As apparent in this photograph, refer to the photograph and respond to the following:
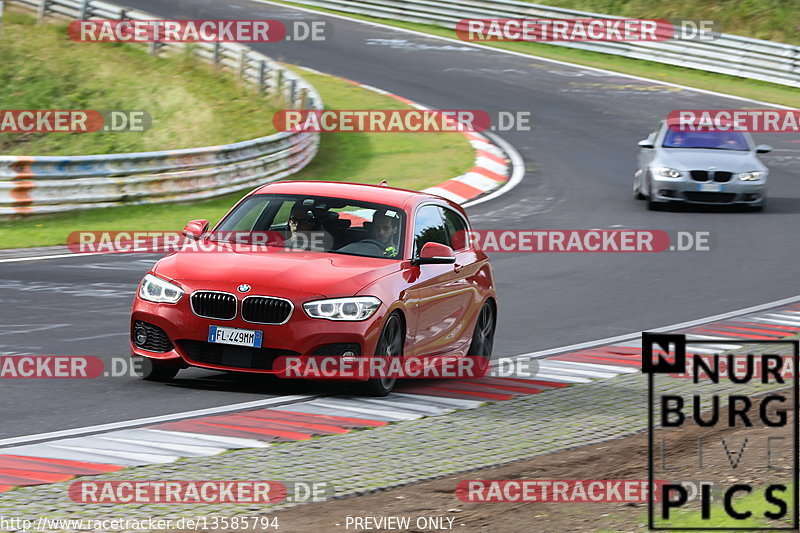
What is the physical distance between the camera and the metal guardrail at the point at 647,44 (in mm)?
36750

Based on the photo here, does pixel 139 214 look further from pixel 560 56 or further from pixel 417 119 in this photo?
pixel 560 56

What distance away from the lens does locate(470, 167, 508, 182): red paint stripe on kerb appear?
24.2 meters

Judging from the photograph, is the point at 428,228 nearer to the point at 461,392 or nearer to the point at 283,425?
the point at 461,392

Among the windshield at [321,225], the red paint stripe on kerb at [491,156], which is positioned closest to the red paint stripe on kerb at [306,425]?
the windshield at [321,225]

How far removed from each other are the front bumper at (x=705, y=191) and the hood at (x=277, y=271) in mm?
12397

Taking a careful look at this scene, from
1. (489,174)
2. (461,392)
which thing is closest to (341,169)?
(489,174)

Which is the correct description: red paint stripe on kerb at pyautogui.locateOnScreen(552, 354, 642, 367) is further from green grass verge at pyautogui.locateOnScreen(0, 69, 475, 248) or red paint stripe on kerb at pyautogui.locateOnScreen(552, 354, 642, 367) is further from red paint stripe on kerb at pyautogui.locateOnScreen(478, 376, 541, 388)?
green grass verge at pyautogui.locateOnScreen(0, 69, 475, 248)

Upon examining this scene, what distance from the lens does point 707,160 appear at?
2178 centimetres

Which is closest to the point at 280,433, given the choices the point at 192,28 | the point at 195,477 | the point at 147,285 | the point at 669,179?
the point at 195,477

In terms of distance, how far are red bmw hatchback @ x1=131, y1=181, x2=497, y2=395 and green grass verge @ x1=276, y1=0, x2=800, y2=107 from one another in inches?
982

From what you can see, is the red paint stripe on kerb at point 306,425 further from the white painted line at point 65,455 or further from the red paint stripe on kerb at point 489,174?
the red paint stripe on kerb at point 489,174

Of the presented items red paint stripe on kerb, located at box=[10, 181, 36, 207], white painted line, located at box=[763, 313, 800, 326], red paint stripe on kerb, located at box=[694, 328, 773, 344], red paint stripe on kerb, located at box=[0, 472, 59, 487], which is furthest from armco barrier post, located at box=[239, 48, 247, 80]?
red paint stripe on kerb, located at box=[0, 472, 59, 487]

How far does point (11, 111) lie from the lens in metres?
26.7

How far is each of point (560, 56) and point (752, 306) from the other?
25.5 metres
